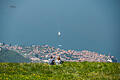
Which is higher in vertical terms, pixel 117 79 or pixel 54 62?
pixel 54 62

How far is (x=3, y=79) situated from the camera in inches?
677

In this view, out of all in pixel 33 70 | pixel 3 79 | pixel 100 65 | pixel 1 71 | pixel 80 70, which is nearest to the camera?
pixel 3 79

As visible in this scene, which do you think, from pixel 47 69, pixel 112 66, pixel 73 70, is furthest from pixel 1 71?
pixel 112 66

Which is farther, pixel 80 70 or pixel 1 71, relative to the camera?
pixel 80 70

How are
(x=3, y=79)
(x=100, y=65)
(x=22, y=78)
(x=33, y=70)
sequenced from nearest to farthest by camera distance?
(x=3, y=79) → (x=22, y=78) → (x=33, y=70) → (x=100, y=65)

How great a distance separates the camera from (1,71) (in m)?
22.2

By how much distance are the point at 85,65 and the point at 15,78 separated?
13.6 meters

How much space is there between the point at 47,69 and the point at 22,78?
7959mm

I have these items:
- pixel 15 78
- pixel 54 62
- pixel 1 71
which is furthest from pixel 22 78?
pixel 54 62

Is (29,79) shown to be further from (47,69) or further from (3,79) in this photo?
(47,69)

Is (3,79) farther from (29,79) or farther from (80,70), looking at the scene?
(80,70)

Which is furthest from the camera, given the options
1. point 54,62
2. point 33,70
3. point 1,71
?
point 54,62

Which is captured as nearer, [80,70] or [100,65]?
[80,70]

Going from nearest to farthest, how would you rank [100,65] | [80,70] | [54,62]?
[80,70] < [100,65] < [54,62]
